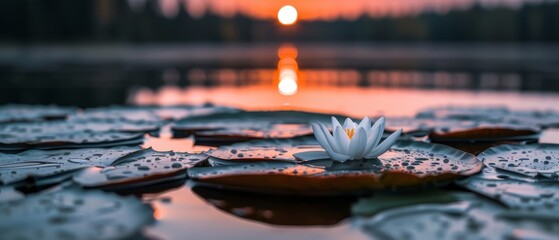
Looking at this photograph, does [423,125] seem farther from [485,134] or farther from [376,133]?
[376,133]

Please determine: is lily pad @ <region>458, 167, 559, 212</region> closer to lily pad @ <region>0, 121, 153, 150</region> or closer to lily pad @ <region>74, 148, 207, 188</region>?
lily pad @ <region>74, 148, 207, 188</region>

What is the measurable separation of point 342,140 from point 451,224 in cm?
A: 51

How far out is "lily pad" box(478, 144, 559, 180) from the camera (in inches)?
60.4

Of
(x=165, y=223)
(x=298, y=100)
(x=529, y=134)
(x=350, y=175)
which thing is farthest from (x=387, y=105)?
(x=165, y=223)

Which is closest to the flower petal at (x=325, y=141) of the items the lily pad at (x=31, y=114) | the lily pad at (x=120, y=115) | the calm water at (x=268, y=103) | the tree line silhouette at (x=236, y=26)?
the calm water at (x=268, y=103)

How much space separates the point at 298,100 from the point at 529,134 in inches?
107

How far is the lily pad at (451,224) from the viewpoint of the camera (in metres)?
1.04

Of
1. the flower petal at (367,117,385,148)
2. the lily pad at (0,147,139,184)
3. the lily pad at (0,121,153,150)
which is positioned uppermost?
the flower petal at (367,117,385,148)

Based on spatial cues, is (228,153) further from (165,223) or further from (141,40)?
(141,40)

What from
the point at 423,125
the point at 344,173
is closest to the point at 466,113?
the point at 423,125

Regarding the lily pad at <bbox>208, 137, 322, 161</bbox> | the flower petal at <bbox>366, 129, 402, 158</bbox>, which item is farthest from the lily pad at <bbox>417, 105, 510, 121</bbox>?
the flower petal at <bbox>366, 129, 402, 158</bbox>

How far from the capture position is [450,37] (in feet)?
84.7

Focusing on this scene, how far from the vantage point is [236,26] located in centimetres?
3192

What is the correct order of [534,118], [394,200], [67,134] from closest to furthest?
1. [394,200]
2. [67,134]
3. [534,118]
